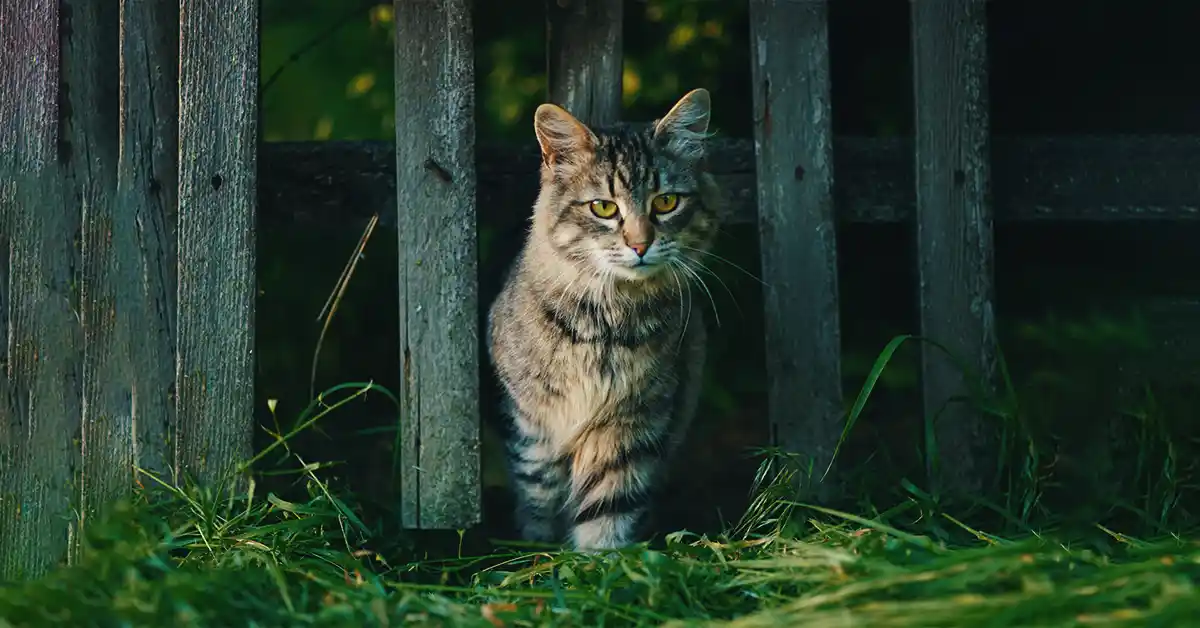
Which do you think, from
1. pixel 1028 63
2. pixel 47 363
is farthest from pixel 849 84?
pixel 47 363

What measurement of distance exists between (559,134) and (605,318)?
0.54 meters

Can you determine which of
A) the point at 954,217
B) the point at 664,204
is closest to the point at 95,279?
the point at 664,204

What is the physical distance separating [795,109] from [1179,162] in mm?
1232

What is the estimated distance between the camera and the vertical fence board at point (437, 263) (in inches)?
127

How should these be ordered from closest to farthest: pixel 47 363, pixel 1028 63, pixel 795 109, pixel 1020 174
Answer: pixel 47 363 → pixel 795 109 → pixel 1020 174 → pixel 1028 63

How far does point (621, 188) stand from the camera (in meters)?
3.38

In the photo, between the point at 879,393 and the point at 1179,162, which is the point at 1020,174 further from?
the point at 879,393

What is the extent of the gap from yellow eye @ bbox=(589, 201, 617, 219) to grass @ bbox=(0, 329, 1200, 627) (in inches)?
32.2

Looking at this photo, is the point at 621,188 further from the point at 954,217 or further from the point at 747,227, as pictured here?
the point at 747,227

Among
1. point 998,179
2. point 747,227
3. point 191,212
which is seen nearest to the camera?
point 191,212

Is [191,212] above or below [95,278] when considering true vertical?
above

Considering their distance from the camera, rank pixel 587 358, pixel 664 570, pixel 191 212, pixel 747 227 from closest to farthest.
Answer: pixel 664 570 → pixel 191 212 → pixel 587 358 → pixel 747 227

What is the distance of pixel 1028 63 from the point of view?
4.64m

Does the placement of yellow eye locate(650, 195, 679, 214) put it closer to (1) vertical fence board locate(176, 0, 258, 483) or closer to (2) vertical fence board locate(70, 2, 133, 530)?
(1) vertical fence board locate(176, 0, 258, 483)
